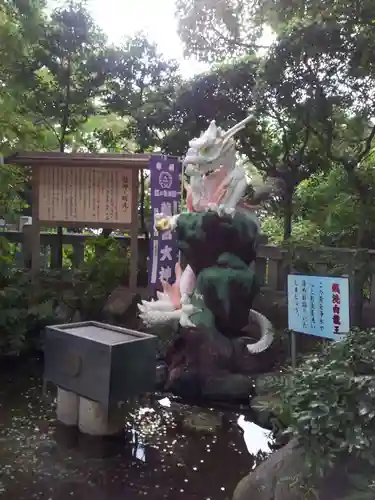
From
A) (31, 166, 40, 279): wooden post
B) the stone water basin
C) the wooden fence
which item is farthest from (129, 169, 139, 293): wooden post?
the stone water basin

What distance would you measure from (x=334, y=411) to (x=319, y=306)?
1906 millimetres

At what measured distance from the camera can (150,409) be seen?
18.3ft

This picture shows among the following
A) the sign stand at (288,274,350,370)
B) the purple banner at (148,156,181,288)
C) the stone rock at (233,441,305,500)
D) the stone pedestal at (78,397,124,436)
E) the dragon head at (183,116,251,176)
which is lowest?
the stone pedestal at (78,397,124,436)

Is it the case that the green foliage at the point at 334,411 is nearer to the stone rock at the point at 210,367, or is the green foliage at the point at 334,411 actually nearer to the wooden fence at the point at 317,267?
the stone rock at the point at 210,367

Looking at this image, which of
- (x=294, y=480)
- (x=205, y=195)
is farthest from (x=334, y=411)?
(x=205, y=195)

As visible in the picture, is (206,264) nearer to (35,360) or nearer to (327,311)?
(327,311)

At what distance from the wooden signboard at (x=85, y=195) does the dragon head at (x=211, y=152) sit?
1980 mm

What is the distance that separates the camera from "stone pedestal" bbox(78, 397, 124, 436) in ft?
15.6

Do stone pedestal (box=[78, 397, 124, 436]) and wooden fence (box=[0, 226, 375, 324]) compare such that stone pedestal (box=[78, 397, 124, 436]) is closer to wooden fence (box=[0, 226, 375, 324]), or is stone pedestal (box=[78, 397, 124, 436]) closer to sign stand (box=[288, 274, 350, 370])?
sign stand (box=[288, 274, 350, 370])

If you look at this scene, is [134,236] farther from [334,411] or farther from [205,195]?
[334,411]

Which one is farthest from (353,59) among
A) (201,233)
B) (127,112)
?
(127,112)

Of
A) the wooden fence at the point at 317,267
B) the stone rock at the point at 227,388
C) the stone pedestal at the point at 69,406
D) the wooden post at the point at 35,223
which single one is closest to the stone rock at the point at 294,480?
the stone pedestal at the point at 69,406

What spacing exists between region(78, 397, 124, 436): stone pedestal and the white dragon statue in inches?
60.3

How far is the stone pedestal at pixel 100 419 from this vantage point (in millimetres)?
4754
